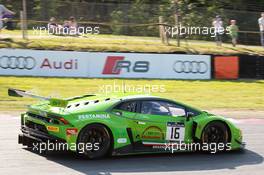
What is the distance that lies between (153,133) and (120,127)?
0.70m

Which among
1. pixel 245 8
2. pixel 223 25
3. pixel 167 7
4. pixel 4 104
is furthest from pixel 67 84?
pixel 245 8

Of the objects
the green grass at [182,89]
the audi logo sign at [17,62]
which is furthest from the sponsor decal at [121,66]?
the audi logo sign at [17,62]

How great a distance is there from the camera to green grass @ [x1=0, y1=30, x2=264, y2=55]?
88.6ft

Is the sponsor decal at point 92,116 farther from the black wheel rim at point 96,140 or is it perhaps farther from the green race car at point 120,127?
the black wheel rim at point 96,140

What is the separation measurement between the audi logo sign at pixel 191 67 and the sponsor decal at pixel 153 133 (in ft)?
53.3

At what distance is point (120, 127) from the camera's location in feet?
33.1

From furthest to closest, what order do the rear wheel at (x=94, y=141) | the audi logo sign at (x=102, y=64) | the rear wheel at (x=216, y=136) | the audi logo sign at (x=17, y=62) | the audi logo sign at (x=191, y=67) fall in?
the audi logo sign at (x=191, y=67)
the audi logo sign at (x=102, y=64)
the audi logo sign at (x=17, y=62)
the rear wheel at (x=216, y=136)
the rear wheel at (x=94, y=141)

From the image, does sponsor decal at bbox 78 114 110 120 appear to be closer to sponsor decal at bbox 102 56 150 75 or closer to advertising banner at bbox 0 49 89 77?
advertising banner at bbox 0 49 89 77

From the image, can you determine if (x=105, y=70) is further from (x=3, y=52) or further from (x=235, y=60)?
(x=235, y=60)

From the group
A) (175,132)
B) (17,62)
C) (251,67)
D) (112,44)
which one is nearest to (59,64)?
(17,62)

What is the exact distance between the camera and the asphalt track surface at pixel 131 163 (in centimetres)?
924

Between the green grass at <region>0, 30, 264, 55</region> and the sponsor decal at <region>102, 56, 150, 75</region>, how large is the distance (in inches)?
77.6

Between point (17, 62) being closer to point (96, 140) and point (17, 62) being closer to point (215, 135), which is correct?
point (215, 135)

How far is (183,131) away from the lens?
1076 centimetres
